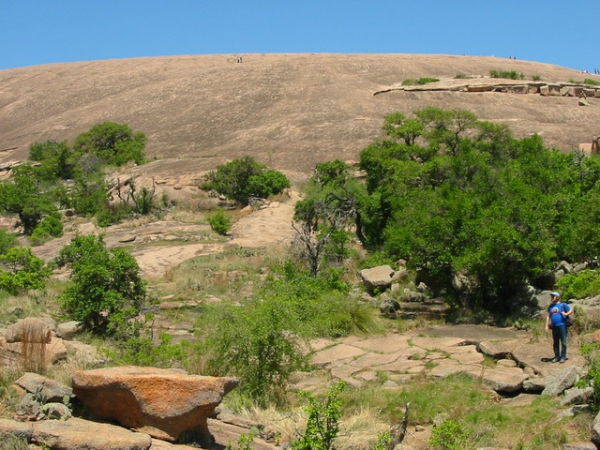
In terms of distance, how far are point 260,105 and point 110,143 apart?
11846mm

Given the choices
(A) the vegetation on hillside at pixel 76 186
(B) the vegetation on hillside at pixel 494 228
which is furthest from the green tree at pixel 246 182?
(B) the vegetation on hillside at pixel 494 228

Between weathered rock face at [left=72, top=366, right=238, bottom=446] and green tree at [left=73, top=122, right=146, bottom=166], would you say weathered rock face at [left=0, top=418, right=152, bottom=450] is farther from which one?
green tree at [left=73, top=122, right=146, bottom=166]

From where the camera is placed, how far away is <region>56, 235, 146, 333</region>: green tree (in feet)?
45.8

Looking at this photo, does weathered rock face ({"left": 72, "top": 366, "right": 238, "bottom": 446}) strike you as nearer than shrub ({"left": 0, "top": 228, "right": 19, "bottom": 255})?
Yes

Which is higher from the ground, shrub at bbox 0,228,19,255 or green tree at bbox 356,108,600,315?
green tree at bbox 356,108,600,315

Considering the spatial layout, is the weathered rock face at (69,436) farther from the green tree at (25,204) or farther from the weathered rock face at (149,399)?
the green tree at (25,204)

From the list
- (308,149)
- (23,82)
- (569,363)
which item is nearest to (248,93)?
(308,149)

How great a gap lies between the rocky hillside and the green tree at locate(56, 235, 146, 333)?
21242 mm

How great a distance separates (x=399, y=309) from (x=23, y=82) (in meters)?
66.1

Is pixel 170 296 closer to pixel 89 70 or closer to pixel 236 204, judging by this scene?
pixel 236 204

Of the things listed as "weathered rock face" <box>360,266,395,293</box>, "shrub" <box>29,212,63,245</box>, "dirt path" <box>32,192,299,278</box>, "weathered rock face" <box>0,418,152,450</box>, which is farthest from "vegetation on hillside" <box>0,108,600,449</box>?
"weathered rock face" <box>0,418,152,450</box>

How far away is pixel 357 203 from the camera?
23844 millimetres

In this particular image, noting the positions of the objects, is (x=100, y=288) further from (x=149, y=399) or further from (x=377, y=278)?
(x=149, y=399)

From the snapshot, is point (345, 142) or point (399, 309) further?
point (345, 142)
